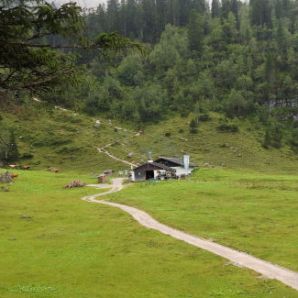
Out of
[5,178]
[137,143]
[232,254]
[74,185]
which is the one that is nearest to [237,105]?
[137,143]

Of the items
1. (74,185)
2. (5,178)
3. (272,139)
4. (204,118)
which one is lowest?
(272,139)

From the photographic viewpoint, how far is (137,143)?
517 feet

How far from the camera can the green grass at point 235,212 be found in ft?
122

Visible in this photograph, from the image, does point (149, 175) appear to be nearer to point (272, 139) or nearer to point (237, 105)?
point (272, 139)

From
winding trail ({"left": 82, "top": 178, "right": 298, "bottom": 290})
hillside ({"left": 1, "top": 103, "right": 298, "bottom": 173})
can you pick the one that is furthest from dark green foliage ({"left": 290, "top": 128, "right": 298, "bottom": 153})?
winding trail ({"left": 82, "top": 178, "right": 298, "bottom": 290})

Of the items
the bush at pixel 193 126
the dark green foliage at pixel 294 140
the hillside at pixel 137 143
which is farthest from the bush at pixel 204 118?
the dark green foliage at pixel 294 140

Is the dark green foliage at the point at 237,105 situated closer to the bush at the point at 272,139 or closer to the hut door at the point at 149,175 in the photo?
the bush at the point at 272,139

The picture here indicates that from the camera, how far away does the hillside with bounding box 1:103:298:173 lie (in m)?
143

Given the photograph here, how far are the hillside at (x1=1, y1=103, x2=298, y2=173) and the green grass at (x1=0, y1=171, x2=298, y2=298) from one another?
83.4 m

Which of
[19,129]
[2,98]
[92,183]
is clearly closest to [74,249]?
[2,98]

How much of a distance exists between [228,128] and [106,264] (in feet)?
456

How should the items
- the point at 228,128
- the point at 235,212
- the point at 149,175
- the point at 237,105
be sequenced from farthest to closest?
the point at 237,105 → the point at 228,128 → the point at 149,175 → the point at 235,212

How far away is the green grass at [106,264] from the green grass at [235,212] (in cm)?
380

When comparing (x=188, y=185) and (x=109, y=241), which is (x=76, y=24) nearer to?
(x=109, y=241)
